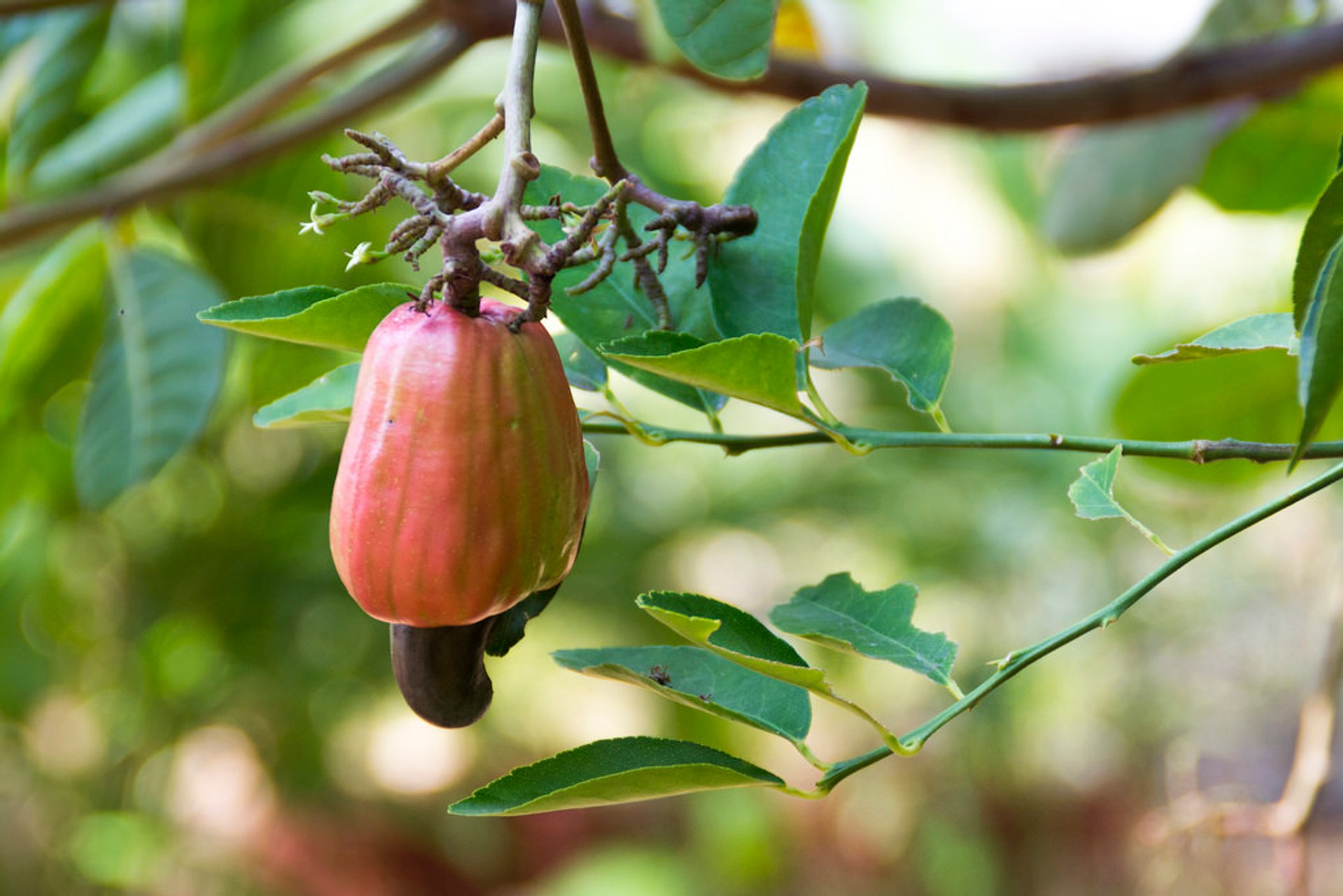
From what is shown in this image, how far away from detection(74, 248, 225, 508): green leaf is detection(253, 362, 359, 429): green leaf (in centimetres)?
34

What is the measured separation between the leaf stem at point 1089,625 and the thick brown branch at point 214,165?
1.82 feet

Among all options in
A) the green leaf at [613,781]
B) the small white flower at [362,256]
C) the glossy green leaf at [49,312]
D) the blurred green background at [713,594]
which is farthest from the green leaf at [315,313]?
the blurred green background at [713,594]

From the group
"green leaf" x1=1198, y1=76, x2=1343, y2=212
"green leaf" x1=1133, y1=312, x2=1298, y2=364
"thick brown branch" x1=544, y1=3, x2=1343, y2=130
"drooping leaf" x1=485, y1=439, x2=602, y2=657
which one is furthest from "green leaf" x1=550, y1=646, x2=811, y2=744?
"green leaf" x1=1198, y1=76, x2=1343, y2=212

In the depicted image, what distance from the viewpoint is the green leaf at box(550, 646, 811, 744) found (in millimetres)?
312

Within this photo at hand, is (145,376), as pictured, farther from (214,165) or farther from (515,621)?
(515,621)

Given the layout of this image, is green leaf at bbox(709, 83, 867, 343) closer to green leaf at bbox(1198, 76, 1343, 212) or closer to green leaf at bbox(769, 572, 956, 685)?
green leaf at bbox(769, 572, 956, 685)

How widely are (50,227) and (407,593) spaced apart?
2.18 feet

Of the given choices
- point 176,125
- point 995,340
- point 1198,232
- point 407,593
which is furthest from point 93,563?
point 1198,232

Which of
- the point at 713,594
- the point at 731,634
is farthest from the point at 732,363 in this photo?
the point at 713,594

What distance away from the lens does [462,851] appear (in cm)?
214

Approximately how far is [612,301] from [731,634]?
0.11 m

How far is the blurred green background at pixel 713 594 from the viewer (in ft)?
4.50

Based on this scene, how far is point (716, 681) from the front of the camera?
323 mm

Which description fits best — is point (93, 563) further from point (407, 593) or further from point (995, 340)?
point (407, 593)
